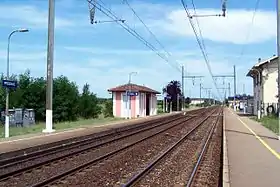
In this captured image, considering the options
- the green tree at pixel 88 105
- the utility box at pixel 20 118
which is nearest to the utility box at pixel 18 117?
the utility box at pixel 20 118

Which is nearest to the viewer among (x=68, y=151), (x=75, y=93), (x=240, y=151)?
(x=240, y=151)

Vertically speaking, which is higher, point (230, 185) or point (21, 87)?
point (21, 87)

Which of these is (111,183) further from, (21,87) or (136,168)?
(21,87)

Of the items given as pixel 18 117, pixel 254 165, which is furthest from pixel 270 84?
pixel 254 165

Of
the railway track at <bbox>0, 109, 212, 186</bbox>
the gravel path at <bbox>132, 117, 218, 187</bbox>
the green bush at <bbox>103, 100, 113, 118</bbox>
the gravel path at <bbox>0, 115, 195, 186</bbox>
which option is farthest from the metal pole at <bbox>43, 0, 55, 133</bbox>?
the green bush at <bbox>103, 100, 113, 118</bbox>

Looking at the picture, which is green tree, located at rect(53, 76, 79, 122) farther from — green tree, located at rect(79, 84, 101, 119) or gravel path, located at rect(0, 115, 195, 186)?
gravel path, located at rect(0, 115, 195, 186)

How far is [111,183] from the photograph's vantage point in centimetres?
1201

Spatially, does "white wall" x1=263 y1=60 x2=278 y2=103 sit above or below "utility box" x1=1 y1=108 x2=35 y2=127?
above

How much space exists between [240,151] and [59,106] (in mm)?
35491

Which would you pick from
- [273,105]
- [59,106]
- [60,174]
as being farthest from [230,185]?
[273,105]

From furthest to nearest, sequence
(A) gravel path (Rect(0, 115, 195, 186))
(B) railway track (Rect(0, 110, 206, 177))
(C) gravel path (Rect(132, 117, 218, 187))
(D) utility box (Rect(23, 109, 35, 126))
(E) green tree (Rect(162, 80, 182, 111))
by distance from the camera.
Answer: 1. (E) green tree (Rect(162, 80, 182, 111))
2. (D) utility box (Rect(23, 109, 35, 126))
3. (B) railway track (Rect(0, 110, 206, 177))
4. (C) gravel path (Rect(132, 117, 218, 187))
5. (A) gravel path (Rect(0, 115, 195, 186))

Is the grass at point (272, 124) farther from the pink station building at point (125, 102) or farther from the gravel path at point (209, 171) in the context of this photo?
the pink station building at point (125, 102)

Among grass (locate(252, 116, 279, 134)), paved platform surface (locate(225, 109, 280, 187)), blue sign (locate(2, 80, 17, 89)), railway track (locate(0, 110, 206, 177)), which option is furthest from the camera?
grass (locate(252, 116, 279, 134))

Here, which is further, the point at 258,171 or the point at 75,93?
the point at 75,93
